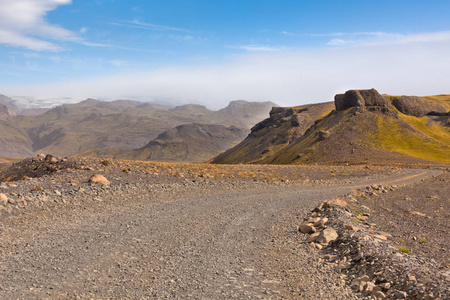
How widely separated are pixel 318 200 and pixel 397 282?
48.2 ft

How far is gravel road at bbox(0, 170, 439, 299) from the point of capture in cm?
908

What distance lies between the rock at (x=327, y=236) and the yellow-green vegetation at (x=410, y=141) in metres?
71.3

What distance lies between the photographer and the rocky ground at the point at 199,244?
919 centimetres

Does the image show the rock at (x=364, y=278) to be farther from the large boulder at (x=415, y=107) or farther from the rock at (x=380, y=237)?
the large boulder at (x=415, y=107)

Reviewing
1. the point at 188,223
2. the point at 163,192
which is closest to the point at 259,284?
the point at 188,223

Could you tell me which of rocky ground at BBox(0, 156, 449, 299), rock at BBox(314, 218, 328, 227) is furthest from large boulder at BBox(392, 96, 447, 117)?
rock at BBox(314, 218, 328, 227)

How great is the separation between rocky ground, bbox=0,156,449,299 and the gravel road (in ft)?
0.14

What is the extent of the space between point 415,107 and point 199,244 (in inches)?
4759

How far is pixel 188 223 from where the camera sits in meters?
16.1

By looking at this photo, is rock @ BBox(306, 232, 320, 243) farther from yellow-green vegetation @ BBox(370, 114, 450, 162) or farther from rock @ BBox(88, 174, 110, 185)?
yellow-green vegetation @ BBox(370, 114, 450, 162)

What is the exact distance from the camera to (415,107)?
112 m

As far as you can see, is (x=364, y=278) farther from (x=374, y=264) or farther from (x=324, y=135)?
(x=324, y=135)

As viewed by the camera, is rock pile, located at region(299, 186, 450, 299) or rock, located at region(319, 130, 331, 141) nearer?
rock pile, located at region(299, 186, 450, 299)

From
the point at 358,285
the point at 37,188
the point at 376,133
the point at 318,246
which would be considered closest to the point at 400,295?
the point at 358,285
